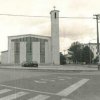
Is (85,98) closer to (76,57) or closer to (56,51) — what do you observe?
(56,51)

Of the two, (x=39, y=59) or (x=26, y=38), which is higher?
(x=26, y=38)

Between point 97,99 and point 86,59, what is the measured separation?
12977 cm

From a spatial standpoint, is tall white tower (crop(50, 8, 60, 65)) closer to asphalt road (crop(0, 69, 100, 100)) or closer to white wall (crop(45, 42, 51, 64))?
white wall (crop(45, 42, 51, 64))

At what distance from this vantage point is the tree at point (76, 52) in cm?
15588

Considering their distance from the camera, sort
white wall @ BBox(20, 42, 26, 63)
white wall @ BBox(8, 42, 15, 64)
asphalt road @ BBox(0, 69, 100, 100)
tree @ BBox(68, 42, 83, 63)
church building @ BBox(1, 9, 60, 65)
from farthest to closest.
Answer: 1. tree @ BBox(68, 42, 83, 63)
2. white wall @ BBox(8, 42, 15, 64)
3. church building @ BBox(1, 9, 60, 65)
4. white wall @ BBox(20, 42, 26, 63)
5. asphalt road @ BBox(0, 69, 100, 100)

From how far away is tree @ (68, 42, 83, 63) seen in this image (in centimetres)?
15588

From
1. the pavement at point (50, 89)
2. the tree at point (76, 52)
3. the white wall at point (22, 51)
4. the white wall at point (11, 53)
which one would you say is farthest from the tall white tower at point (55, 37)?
the pavement at point (50, 89)

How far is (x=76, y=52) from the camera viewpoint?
161125 mm

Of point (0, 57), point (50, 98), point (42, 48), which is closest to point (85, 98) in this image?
point (50, 98)

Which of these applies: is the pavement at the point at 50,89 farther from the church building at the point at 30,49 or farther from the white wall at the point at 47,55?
the white wall at the point at 47,55

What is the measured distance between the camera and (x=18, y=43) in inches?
5256

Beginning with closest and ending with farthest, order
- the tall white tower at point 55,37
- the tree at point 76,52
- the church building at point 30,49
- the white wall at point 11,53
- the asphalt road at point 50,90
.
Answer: the asphalt road at point 50,90 < the tall white tower at point 55,37 < the church building at point 30,49 < the white wall at point 11,53 < the tree at point 76,52

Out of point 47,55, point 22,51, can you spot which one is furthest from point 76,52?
point 22,51

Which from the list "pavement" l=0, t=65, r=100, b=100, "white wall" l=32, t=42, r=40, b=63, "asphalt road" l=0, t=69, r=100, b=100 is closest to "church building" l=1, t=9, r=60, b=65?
"white wall" l=32, t=42, r=40, b=63
